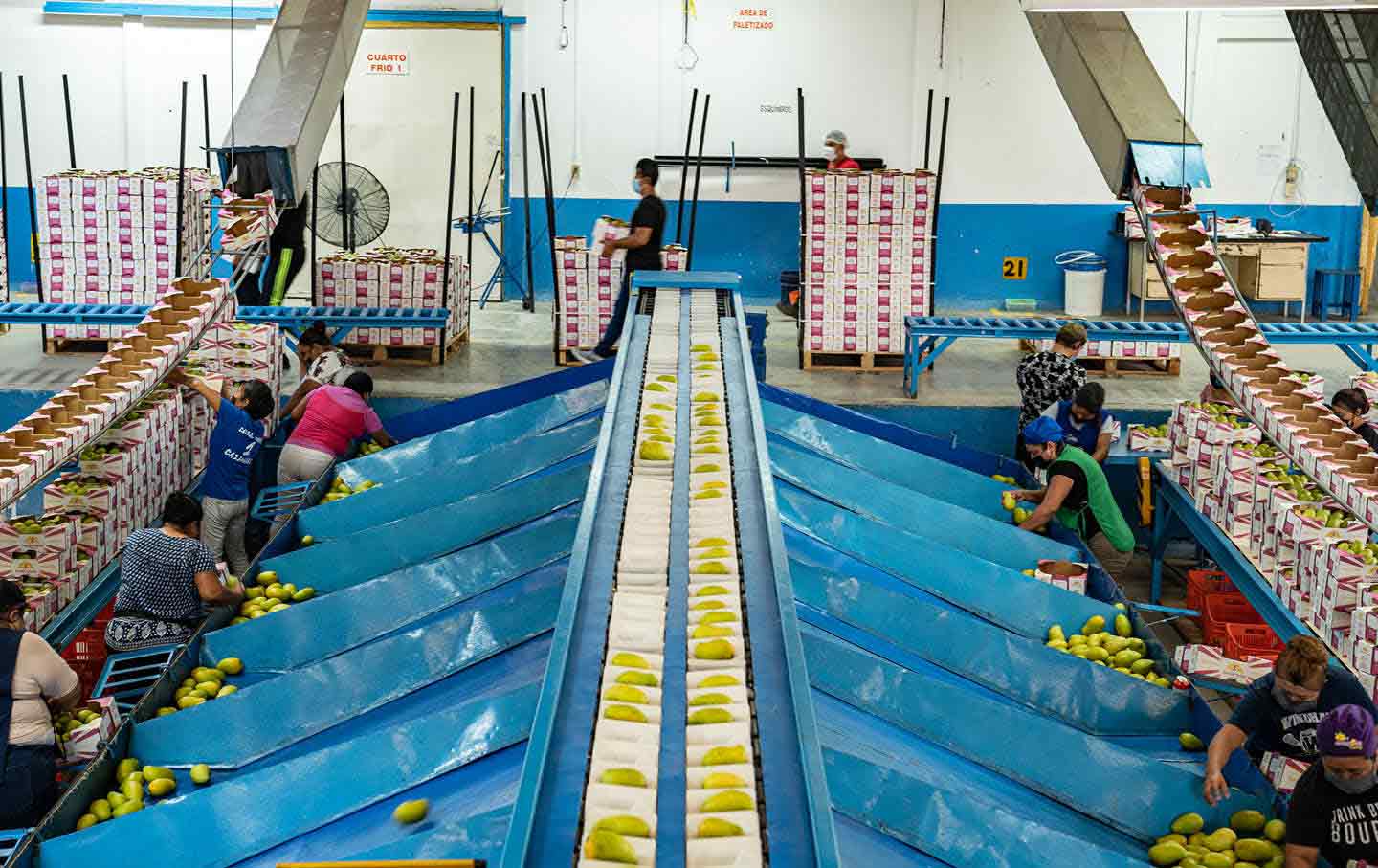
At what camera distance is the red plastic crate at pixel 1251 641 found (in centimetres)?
810

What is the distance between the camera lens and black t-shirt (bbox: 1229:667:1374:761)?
5.57m

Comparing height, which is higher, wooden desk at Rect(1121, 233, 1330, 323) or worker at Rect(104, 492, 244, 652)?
wooden desk at Rect(1121, 233, 1330, 323)

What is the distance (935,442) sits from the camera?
33.0 feet

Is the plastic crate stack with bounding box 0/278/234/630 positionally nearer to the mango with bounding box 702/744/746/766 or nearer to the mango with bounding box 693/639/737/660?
the mango with bounding box 693/639/737/660

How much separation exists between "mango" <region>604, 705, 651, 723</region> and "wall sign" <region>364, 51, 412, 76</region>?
1355cm

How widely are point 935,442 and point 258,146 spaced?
481 cm

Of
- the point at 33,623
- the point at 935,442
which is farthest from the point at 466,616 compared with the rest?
the point at 935,442

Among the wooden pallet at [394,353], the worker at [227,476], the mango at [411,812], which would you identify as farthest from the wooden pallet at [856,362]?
the mango at [411,812]

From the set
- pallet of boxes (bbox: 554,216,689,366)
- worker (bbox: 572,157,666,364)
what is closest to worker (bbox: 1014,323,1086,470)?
worker (bbox: 572,157,666,364)

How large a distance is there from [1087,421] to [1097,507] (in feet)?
2.64

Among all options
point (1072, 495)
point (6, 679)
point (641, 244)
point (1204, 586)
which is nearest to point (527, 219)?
point (641, 244)

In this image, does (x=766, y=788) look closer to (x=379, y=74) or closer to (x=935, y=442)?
(x=935, y=442)

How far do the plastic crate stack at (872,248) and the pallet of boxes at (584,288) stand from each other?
1172 millimetres

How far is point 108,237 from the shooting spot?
12516 millimetres
